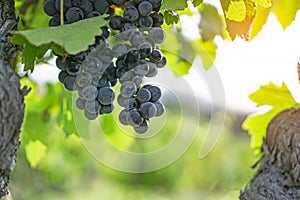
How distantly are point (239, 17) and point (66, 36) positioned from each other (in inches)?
13.5

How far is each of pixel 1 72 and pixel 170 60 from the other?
1.10 metres

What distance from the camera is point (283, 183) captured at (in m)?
1.17

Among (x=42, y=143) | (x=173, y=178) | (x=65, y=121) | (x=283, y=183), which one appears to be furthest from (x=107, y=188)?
(x=283, y=183)

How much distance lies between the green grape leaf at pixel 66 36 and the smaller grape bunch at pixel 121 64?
2.5 inches

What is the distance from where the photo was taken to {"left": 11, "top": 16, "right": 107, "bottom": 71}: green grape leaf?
924 mm

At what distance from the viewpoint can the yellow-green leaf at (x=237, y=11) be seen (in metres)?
1.11

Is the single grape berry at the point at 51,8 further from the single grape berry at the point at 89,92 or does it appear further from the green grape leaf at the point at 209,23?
the green grape leaf at the point at 209,23

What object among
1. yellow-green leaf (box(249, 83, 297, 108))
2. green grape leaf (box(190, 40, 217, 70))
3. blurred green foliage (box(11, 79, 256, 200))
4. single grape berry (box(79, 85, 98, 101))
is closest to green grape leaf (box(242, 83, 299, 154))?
yellow-green leaf (box(249, 83, 297, 108))

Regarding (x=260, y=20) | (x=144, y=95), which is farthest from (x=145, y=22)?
(x=260, y=20)

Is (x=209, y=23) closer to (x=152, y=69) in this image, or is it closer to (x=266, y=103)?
(x=266, y=103)

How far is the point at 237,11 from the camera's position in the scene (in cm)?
112

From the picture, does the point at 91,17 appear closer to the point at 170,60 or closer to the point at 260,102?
the point at 260,102

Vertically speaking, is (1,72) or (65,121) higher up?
(1,72)

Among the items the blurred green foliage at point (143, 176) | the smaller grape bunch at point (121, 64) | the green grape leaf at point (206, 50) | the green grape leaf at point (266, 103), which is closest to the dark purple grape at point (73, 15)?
the smaller grape bunch at point (121, 64)
